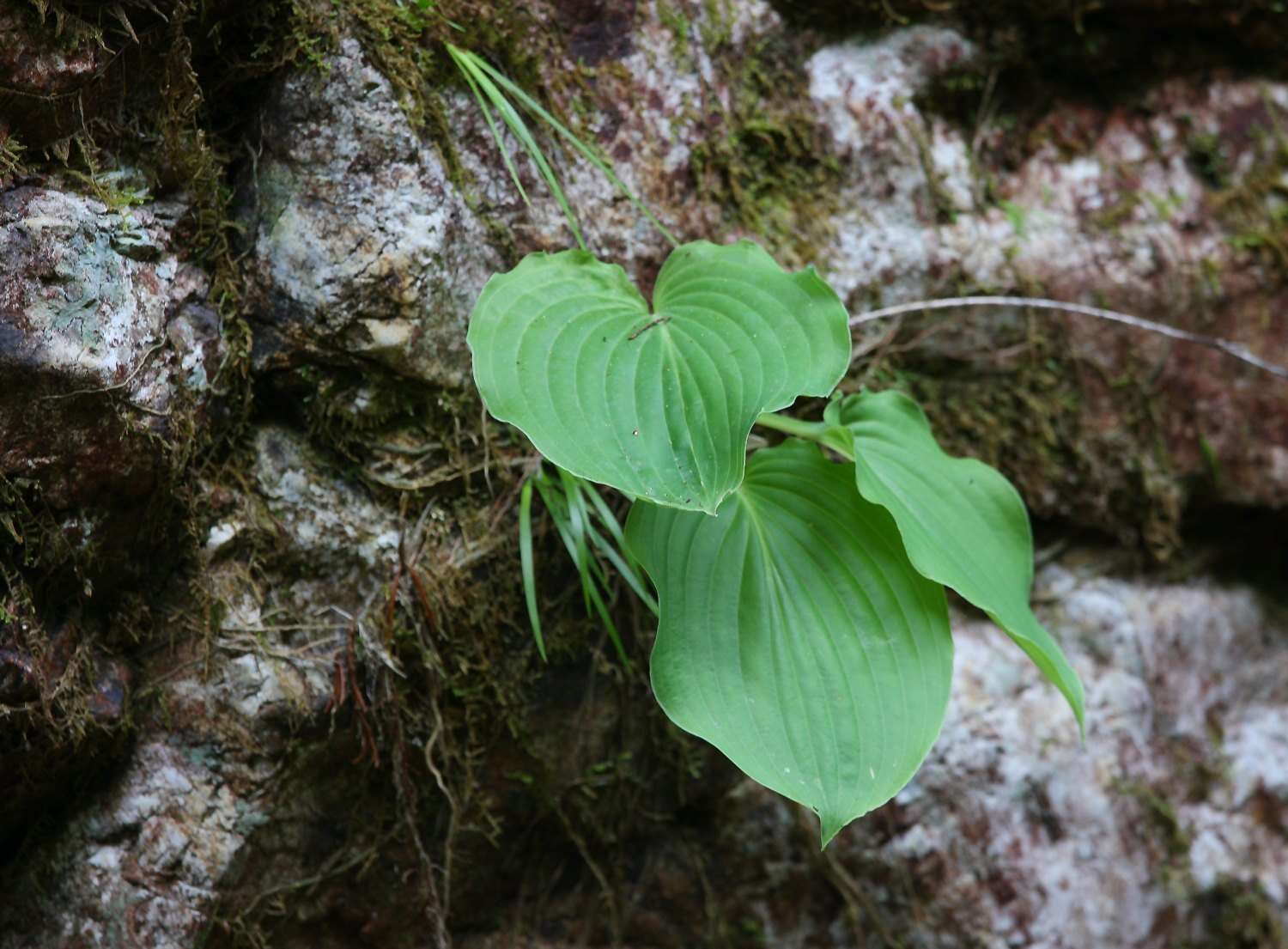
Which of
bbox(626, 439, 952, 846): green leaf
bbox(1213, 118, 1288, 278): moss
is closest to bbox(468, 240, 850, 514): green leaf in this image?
bbox(626, 439, 952, 846): green leaf

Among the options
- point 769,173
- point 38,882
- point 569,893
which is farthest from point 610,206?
point 38,882

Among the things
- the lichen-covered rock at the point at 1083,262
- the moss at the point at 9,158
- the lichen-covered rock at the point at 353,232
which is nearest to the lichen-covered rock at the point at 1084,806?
the lichen-covered rock at the point at 1083,262

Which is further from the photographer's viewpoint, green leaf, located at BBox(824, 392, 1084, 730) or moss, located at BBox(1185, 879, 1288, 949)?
moss, located at BBox(1185, 879, 1288, 949)

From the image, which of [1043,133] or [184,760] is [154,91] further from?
[1043,133]

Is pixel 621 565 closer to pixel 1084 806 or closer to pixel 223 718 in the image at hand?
pixel 223 718

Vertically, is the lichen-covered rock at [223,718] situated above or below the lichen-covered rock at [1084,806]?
above

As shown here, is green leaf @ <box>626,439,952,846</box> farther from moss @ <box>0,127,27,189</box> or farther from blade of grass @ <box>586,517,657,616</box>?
moss @ <box>0,127,27,189</box>

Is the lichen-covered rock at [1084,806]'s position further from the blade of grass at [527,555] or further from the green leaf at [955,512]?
the blade of grass at [527,555]
